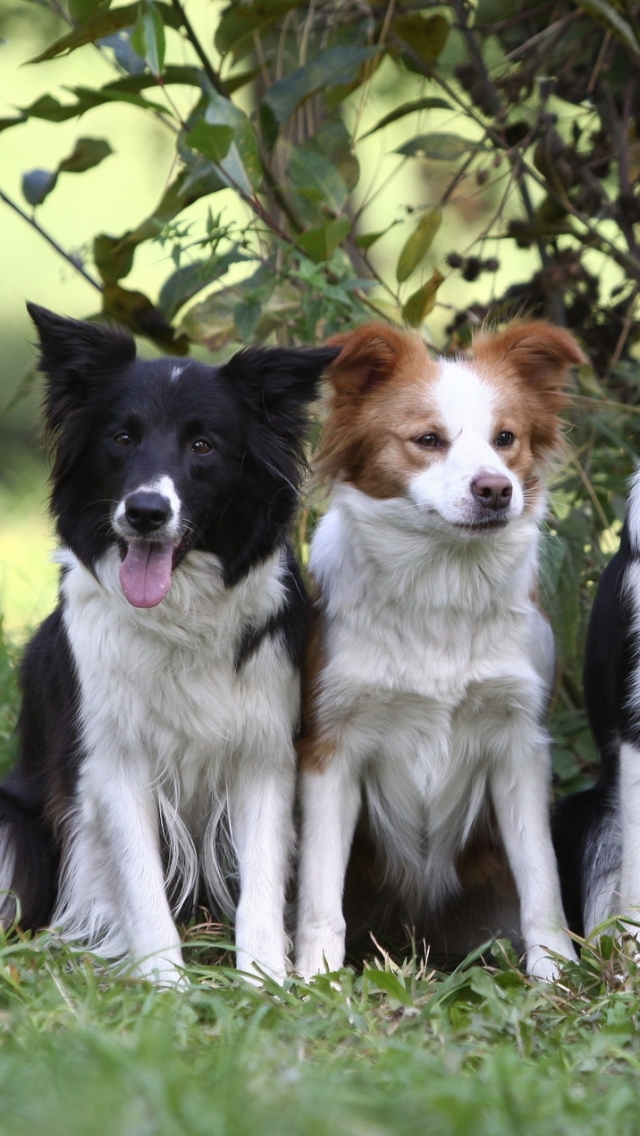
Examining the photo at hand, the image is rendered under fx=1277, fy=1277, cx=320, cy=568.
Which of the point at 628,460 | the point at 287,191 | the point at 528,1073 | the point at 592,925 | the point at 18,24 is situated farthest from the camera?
the point at 18,24

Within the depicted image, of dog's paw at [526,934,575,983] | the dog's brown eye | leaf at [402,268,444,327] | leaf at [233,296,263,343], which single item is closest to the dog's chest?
the dog's brown eye

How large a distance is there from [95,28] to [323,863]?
262 centimetres

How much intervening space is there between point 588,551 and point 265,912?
193cm

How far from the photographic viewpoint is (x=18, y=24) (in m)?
6.57

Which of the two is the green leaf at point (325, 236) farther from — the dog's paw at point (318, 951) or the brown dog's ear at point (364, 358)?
the dog's paw at point (318, 951)

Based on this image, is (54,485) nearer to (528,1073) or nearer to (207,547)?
(207,547)

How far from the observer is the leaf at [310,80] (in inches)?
165

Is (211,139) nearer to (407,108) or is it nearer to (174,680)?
(407,108)

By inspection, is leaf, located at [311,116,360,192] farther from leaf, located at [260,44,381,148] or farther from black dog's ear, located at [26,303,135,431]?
black dog's ear, located at [26,303,135,431]

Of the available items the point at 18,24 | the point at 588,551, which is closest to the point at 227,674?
the point at 588,551

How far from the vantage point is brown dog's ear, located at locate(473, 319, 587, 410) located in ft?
11.6

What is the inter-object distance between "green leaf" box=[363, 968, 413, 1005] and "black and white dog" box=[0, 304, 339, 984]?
0.87 ft

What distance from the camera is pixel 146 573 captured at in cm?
307

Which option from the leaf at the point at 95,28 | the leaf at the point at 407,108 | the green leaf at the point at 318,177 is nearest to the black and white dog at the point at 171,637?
the green leaf at the point at 318,177
